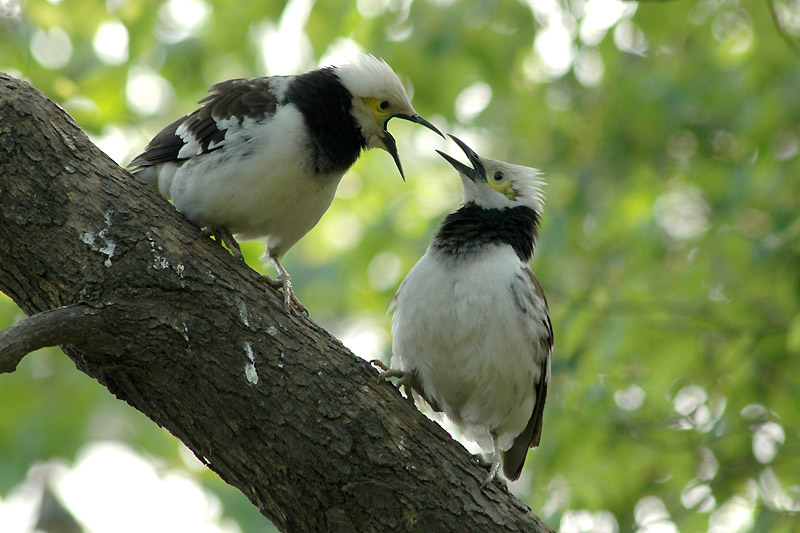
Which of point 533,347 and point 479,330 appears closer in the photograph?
point 479,330

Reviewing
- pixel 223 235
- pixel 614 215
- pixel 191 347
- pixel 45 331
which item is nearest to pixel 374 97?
pixel 223 235

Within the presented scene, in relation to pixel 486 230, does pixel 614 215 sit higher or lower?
lower

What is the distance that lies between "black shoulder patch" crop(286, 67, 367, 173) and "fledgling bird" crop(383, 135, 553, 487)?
66cm

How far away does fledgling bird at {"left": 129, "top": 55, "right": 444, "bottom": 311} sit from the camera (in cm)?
380

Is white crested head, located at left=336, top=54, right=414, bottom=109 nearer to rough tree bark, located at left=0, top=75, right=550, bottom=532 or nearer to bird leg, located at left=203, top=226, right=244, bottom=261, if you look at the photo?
bird leg, located at left=203, top=226, right=244, bottom=261

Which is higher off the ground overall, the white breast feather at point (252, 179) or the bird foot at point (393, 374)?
the white breast feather at point (252, 179)

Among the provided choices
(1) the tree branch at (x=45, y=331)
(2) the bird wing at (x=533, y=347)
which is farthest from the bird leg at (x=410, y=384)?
(1) the tree branch at (x=45, y=331)

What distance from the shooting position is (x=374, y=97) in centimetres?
431

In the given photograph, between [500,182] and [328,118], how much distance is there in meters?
1.21

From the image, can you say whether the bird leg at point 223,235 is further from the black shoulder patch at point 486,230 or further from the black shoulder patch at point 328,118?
the black shoulder patch at point 486,230

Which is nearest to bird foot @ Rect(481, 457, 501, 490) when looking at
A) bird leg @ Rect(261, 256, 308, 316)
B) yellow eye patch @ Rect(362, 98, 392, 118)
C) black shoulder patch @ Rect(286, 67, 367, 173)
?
bird leg @ Rect(261, 256, 308, 316)

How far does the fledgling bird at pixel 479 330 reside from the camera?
4.04 metres

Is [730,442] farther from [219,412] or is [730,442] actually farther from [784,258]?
[219,412]

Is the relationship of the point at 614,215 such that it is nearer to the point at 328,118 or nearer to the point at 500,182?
the point at 500,182
